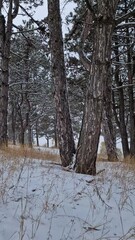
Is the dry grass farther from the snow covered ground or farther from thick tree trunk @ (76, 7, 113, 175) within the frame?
the snow covered ground

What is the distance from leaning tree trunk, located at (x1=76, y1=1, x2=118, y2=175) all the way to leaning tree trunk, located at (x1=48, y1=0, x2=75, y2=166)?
774 mm

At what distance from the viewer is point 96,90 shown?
5.03 m

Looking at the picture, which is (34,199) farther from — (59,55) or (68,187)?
(59,55)

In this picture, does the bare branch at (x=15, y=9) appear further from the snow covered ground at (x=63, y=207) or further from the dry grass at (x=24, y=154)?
the snow covered ground at (x=63, y=207)

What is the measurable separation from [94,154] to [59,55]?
7.33 ft

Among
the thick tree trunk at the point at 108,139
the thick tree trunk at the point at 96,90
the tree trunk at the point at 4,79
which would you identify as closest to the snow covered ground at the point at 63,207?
the thick tree trunk at the point at 96,90

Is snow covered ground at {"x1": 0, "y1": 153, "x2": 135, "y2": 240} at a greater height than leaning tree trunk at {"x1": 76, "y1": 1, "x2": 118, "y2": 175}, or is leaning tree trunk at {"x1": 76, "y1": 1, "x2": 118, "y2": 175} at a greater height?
leaning tree trunk at {"x1": 76, "y1": 1, "x2": 118, "y2": 175}

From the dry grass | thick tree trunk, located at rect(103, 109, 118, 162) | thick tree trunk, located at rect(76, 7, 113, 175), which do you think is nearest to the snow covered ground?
thick tree trunk, located at rect(76, 7, 113, 175)

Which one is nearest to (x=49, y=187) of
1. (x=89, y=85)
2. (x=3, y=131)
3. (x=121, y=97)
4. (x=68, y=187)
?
(x=68, y=187)

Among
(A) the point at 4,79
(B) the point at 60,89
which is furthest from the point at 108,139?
(B) the point at 60,89

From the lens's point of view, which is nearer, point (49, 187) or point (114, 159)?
point (49, 187)

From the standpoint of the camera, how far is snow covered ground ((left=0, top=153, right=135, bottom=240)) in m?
2.76

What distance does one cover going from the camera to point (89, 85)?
511 cm

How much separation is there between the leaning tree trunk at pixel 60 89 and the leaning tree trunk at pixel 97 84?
77 centimetres
